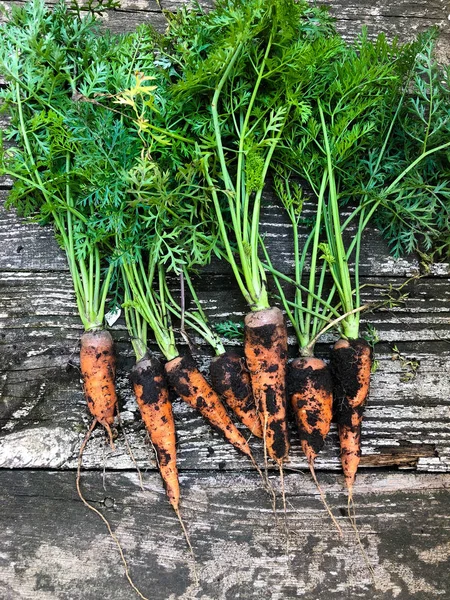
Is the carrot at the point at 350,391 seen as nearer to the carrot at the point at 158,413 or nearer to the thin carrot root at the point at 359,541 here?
the thin carrot root at the point at 359,541

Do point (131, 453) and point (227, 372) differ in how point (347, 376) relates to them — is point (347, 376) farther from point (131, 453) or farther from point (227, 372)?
point (131, 453)

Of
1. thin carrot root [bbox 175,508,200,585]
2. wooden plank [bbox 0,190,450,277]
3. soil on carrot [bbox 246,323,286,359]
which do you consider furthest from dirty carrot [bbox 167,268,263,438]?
thin carrot root [bbox 175,508,200,585]

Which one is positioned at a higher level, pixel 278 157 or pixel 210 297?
pixel 278 157

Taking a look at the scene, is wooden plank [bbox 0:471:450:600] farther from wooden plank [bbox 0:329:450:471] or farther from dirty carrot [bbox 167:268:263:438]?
dirty carrot [bbox 167:268:263:438]

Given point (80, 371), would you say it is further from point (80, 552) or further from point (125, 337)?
point (80, 552)

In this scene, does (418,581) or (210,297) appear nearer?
(418,581)

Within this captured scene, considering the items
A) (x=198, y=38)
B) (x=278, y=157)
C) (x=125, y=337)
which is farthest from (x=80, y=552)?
(x=198, y=38)

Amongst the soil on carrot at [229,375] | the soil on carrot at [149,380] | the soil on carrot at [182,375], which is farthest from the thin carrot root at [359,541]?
the soil on carrot at [149,380]
